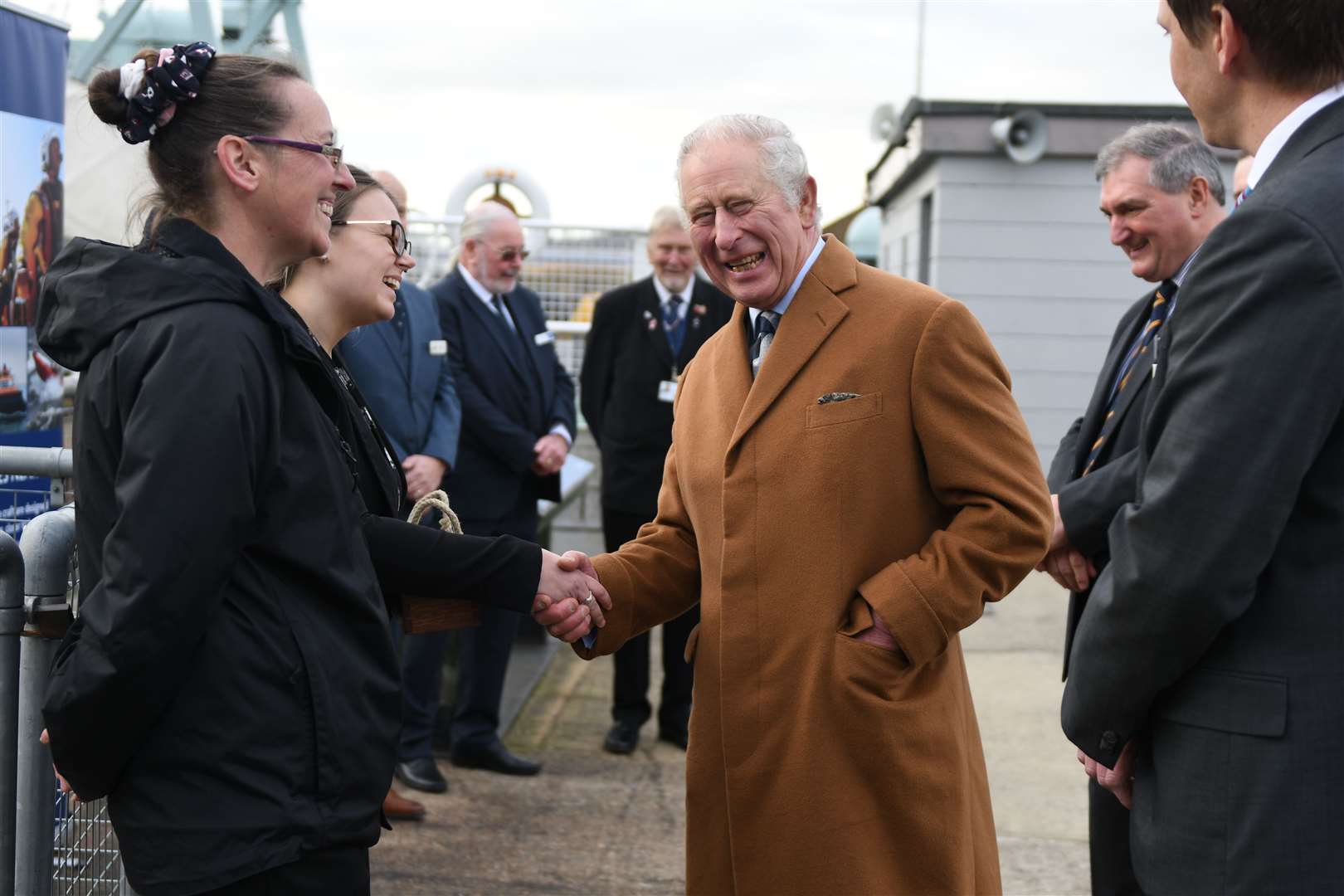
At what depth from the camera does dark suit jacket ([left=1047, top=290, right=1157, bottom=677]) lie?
3.33m

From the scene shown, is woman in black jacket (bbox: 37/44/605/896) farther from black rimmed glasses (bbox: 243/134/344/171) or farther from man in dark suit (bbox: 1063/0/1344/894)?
man in dark suit (bbox: 1063/0/1344/894)

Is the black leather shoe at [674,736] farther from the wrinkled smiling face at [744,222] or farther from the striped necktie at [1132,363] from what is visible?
the wrinkled smiling face at [744,222]

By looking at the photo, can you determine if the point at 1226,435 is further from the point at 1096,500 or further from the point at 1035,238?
the point at 1035,238

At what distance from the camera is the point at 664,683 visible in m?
6.39

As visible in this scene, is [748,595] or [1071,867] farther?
[1071,867]

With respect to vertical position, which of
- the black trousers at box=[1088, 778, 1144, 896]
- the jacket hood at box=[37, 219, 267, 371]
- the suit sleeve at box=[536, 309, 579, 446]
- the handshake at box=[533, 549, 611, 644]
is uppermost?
the jacket hood at box=[37, 219, 267, 371]

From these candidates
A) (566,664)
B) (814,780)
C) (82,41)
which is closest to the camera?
(814,780)

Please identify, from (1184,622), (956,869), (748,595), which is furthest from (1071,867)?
(1184,622)

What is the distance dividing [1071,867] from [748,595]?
2.77m

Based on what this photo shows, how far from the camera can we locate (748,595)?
2828 millimetres

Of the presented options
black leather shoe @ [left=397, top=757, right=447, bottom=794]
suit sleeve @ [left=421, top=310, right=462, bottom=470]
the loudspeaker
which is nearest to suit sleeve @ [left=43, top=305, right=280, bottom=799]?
suit sleeve @ [left=421, top=310, right=462, bottom=470]

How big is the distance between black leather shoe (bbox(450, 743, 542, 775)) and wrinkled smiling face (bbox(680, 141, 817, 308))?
133 inches

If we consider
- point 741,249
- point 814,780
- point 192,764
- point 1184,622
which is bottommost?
point 814,780

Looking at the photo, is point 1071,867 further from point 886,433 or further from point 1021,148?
point 1021,148
